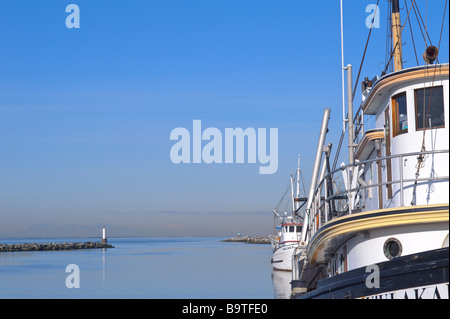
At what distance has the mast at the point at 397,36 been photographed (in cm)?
1512

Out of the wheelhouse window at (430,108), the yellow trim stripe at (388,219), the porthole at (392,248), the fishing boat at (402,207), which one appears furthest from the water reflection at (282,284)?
the wheelhouse window at (430,108)

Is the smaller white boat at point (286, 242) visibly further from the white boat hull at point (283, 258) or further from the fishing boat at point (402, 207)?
the fishing boat at point (402, 207)

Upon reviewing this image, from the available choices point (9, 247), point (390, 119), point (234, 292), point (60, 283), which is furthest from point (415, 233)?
point (9, 247)

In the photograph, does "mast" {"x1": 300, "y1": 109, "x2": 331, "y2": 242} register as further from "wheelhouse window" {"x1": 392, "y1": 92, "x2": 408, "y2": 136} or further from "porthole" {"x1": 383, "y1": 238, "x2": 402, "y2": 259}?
"porthole" {"x1": 383, "y1": 238, "x2": 402, "y2": 259}

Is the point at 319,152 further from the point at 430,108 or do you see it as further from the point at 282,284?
the point at 282,284

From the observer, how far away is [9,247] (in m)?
128

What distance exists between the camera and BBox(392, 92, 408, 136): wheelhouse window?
11938 mm

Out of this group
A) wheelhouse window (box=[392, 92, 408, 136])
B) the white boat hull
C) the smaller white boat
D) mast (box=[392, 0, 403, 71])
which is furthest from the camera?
the smaller white boat

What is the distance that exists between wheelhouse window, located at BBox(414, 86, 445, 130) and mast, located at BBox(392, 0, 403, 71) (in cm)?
366

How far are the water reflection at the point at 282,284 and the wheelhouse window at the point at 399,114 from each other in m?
29.8

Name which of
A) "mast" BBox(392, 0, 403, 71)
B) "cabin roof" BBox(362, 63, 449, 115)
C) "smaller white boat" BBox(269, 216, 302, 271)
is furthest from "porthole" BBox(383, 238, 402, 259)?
"smaller white boat" BBox(269, 216, 302, 271)

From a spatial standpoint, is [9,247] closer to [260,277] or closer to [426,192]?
[260,277]
